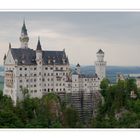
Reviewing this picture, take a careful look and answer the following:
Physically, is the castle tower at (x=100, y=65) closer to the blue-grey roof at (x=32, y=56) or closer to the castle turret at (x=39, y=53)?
Result: the blue-grey roof at (x=32, y=56)

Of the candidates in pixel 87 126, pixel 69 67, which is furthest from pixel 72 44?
pixel 87 126

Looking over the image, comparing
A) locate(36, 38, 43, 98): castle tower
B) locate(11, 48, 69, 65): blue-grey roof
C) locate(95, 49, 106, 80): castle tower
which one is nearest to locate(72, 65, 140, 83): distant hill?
locate(95, 49, 106, 80): castle tower

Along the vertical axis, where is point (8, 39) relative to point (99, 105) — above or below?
above

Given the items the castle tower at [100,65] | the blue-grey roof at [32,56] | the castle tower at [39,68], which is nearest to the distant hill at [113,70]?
the castle tower at [100,65]

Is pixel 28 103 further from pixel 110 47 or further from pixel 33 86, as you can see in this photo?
pixel 110 47

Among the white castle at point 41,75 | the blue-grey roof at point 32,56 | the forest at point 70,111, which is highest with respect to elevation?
the blue-grey roof at point 32,56

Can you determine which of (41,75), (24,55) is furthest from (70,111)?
(24,55)
